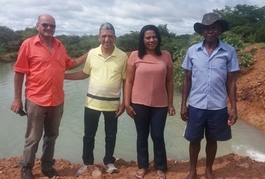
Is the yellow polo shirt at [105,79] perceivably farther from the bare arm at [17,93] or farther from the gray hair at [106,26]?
the bare arm at [17,93]

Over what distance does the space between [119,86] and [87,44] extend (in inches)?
1255

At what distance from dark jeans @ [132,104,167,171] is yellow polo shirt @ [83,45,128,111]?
0.30 m

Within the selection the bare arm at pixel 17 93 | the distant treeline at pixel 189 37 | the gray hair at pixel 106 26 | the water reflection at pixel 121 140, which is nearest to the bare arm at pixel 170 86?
the gray hair at pixel 106 26

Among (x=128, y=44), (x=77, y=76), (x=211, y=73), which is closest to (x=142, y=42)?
(x=211, y=73)

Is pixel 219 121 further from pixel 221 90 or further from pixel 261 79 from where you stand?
pixel 261 79

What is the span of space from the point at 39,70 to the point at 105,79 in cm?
73

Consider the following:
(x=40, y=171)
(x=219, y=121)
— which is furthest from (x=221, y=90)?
(x=40, y=171)

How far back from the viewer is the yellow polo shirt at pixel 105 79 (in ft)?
11.5

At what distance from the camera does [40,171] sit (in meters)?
3.93

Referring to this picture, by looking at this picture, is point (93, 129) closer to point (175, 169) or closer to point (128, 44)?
point (175, 169)

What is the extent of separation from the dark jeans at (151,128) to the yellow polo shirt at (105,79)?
30cm

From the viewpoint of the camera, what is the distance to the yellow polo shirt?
3.52m

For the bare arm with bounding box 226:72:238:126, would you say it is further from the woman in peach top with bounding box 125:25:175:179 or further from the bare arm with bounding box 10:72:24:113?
the bare arm with bounding box 10:72:24:113

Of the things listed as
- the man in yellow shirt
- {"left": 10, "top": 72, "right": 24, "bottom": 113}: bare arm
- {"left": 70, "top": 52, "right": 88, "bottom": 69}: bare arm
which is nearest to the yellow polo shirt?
the man in yellow shirt
